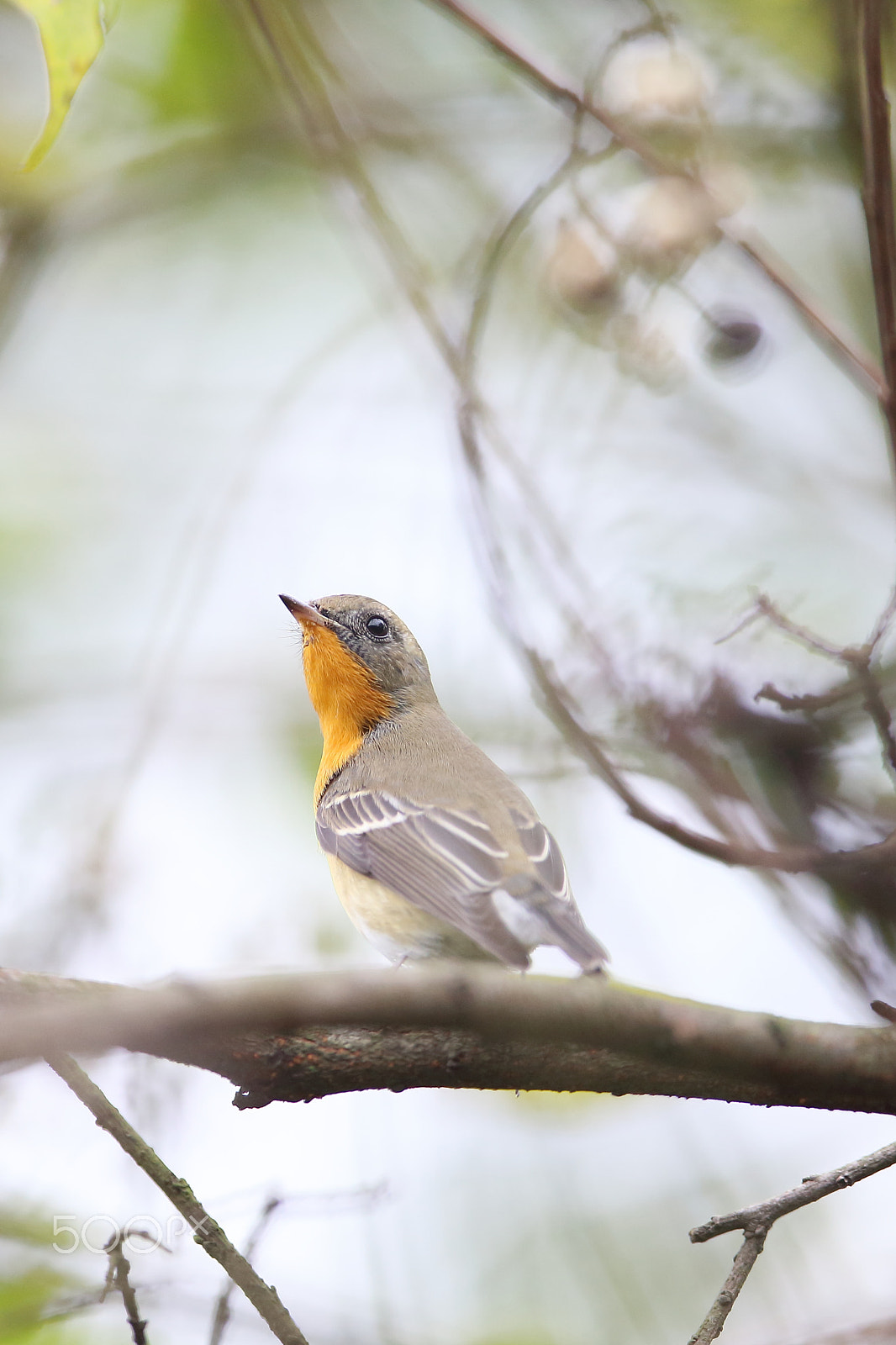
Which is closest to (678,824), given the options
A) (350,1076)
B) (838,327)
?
(350,1076)

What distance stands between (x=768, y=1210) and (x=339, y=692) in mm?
2973

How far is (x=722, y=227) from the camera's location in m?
3.49

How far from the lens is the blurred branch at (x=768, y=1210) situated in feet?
7.71

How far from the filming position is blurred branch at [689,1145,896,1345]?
7.71 ft

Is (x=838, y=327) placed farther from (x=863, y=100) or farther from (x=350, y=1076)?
(x=350, y=1076)

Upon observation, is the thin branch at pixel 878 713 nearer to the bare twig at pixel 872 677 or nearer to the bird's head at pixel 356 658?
the bare twig at pixel 872 677

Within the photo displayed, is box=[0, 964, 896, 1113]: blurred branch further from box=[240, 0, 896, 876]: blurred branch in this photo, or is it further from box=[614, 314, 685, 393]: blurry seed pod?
box=[614, 314, 685, 393]: blurry seed pod

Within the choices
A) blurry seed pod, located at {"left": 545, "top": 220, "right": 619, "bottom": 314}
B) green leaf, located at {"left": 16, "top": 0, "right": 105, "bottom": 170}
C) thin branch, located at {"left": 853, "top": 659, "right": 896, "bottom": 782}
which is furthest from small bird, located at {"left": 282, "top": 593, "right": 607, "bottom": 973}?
green leaf, located at {"left": 16, "top": 0, "right": 105, "bottom": 170}

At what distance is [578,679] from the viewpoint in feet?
12.1

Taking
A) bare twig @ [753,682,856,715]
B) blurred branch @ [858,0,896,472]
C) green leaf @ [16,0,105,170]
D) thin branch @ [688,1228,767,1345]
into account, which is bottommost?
thin branch @ [688,1228,767,1345]

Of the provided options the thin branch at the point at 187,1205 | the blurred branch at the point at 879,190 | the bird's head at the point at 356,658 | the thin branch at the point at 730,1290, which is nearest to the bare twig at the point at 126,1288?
the thin branch at the point at 187,1205

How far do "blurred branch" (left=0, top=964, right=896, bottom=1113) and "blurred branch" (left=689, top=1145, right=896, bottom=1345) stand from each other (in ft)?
0.40

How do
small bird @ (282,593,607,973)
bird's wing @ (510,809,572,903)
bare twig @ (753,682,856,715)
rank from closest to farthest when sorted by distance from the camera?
bare twig @ (753,682,856,715)
small bird @ (282,593,607,973)
bird's wing @ (510,809,572,903)

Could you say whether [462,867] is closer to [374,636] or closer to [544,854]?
[544,854]
